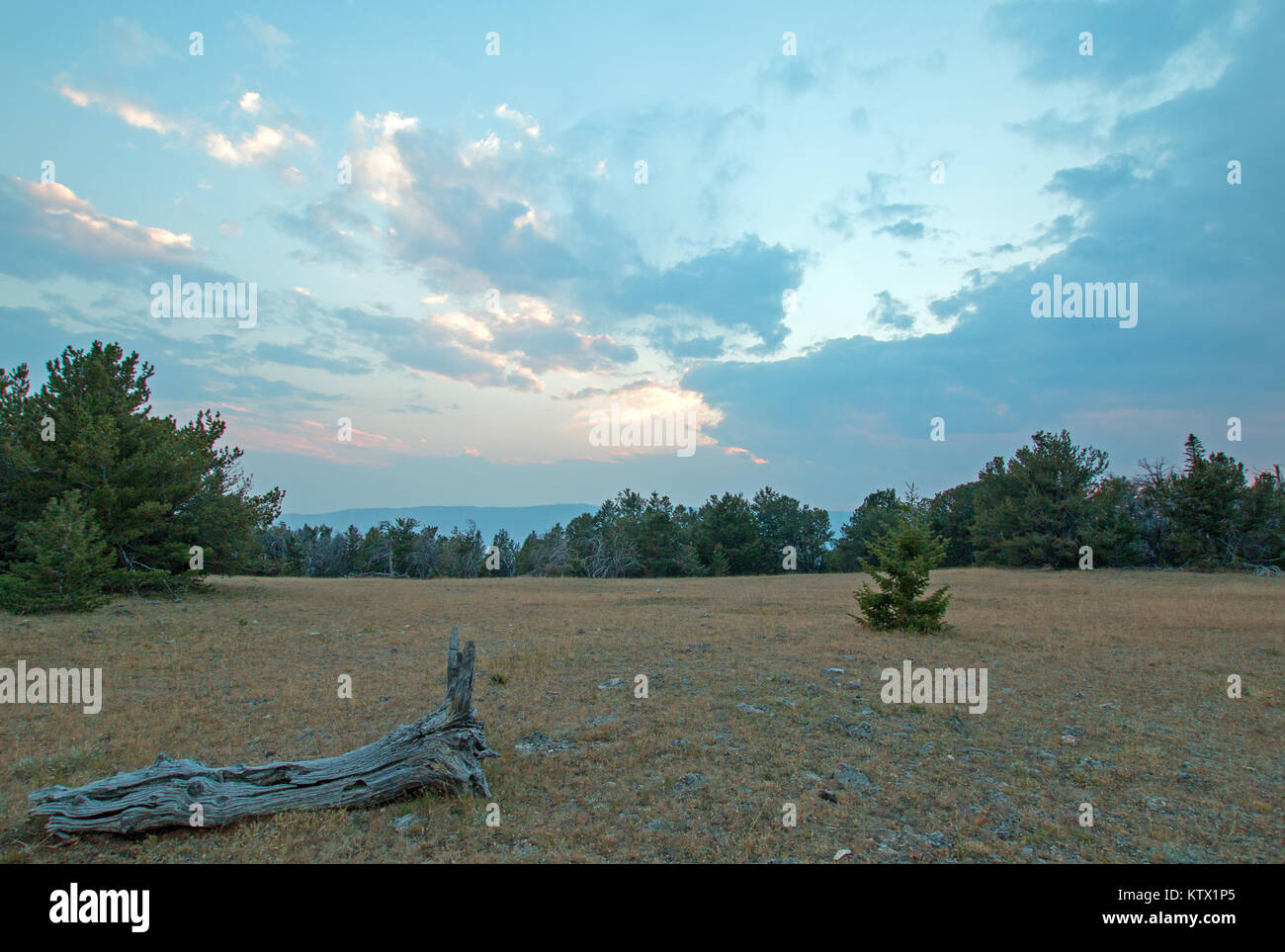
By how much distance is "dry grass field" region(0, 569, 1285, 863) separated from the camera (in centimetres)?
511

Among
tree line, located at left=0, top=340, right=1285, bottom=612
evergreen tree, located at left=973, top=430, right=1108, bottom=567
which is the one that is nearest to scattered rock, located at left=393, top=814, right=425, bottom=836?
tree line, located at left=0, top=340, right=1285, bottom=612

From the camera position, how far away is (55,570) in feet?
54.1

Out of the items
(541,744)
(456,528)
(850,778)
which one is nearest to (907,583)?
(850,778)

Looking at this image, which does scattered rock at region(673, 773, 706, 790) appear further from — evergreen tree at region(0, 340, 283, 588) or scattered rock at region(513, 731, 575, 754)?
evergreen tree at region(0, 340, 283, 588)

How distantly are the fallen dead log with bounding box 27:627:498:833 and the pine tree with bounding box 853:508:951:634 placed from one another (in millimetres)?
12290

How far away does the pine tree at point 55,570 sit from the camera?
53.4ft

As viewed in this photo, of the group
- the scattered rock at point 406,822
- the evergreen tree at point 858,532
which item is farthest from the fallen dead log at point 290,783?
the evergreen tree at point 858,532

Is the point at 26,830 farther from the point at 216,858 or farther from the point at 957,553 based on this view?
the point at 957,553

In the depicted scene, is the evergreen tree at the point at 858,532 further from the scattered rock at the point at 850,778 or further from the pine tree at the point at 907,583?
the scattered rock at the point at 850,778

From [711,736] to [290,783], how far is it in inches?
191

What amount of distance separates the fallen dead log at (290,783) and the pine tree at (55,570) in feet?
50.6

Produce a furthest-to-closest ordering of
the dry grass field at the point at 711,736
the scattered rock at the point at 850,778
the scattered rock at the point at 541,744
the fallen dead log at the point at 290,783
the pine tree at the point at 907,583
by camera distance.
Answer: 1. the pine tree at the point at 907,583
2. the scattered rock at the point at 541,744
3. the scattered rock at the point at 850,778
4. the dry grass field at the point at 711,736
5. the fallen dead log at the point at 290,783
